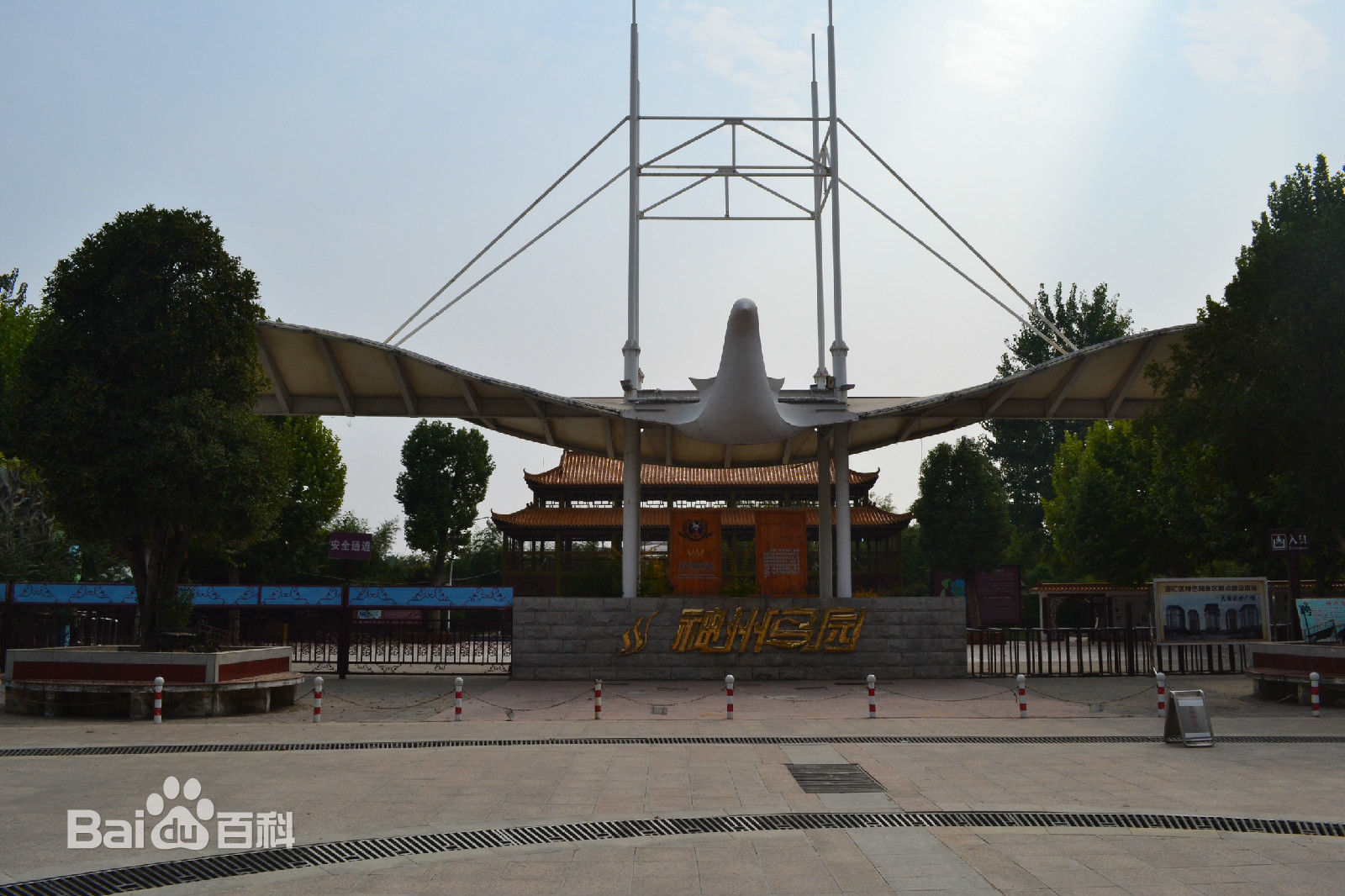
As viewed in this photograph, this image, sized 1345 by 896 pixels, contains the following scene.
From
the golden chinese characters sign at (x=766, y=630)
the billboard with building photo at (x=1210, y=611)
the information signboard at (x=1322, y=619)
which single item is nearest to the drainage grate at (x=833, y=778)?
the golden chinese characters sign at (x=766, y=630)

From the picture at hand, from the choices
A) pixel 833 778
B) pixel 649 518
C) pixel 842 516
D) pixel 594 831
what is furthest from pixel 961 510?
pixel 594 831

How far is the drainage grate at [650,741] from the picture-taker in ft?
43.8

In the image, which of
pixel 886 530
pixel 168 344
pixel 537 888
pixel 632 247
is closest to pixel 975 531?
pixel 886 530

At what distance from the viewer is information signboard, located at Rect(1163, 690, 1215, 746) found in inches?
522

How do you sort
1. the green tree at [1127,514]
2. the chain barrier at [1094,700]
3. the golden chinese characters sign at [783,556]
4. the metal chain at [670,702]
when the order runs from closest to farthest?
1. the chain barrier at [1094,700]
2. the metal chain at [670,702]
3. the golden chinese characters sign at [783,556]
4. the green tree at [1127,514]

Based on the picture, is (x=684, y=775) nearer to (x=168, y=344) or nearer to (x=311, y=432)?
(x=168, y=344)

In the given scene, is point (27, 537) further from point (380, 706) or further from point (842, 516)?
point (842, 516)

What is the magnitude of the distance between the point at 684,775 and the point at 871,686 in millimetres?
5473

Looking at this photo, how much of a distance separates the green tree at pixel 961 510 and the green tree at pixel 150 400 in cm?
3761

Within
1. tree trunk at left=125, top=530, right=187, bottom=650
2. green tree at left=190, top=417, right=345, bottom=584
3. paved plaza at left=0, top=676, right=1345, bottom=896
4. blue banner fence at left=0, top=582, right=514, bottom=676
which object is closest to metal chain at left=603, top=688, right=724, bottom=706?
paved plaza at left=0, top=676, right=1345, bottom=896

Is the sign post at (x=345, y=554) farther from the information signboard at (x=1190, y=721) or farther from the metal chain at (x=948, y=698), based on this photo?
the information signboard at (x=1190, y=721)

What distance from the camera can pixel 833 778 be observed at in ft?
36.6

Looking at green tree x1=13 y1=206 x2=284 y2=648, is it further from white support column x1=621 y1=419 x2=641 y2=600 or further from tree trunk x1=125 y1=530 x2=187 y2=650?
white support column x1=621 y1=419 x2=641 y2=600

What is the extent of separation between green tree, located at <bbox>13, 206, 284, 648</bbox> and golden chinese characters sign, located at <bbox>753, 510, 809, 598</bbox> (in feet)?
35.3
